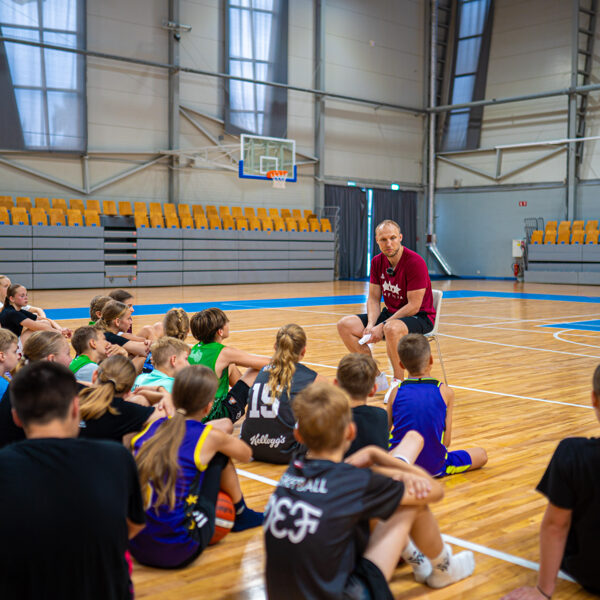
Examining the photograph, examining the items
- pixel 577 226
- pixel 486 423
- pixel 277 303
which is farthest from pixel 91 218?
pixel 486 423

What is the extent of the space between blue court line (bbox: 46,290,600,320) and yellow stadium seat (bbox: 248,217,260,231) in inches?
176

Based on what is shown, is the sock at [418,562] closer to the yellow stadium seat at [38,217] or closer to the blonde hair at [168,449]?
the blonde hair at [168,449]

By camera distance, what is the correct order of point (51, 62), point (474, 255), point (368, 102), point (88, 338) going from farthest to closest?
point (474, 255) → point (368, 102) → point (51, 62) → point (88, 338)

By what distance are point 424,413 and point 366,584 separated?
1340 millimetres

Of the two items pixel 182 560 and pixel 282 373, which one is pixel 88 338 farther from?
pixel 182 560

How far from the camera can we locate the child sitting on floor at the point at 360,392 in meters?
2.61

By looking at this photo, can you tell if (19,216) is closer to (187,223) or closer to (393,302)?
(187,223)

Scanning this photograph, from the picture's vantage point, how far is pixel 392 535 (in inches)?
76.7

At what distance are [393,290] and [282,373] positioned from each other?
6.78 ft

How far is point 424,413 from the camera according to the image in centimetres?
311

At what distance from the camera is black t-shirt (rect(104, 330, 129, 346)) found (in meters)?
4.67

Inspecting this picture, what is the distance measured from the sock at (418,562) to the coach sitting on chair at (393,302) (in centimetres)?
264

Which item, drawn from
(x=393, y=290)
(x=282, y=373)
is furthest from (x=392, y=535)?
(x=393, y=290)

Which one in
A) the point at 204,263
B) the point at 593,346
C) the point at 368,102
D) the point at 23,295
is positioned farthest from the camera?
the point at 368,102
